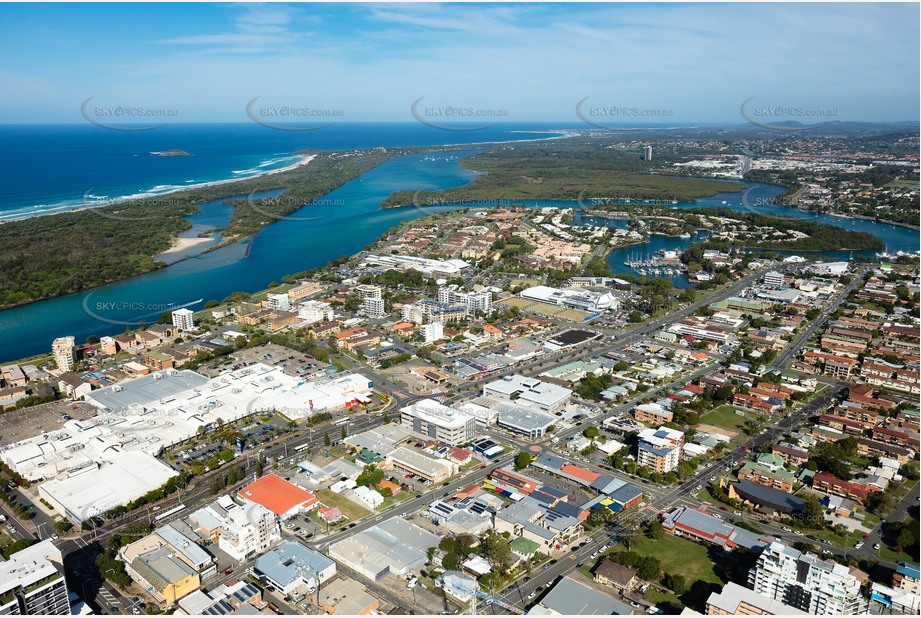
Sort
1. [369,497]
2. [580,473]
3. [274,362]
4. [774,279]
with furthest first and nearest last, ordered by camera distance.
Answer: [774,279] → [274,362] → [580,473] → [369,497]

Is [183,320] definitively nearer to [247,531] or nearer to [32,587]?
[247,531]

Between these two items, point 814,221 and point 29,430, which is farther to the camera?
point 814,221

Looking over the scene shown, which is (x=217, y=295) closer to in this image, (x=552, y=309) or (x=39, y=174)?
(x=552, y=309)

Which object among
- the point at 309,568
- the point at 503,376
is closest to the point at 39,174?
the point at 503,376

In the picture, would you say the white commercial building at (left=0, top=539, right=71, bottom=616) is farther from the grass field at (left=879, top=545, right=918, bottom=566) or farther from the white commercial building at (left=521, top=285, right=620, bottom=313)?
the white commercial building at (left=521, top=285, right=620, bottom=313)

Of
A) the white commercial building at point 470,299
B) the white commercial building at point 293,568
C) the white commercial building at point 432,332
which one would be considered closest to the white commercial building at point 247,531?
the white commercial building at point 293,568

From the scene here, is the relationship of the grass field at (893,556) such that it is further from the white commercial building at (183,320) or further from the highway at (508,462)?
the white commercial building at (183,320)

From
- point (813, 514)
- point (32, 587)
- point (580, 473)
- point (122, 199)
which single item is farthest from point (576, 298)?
point (122, 199)
